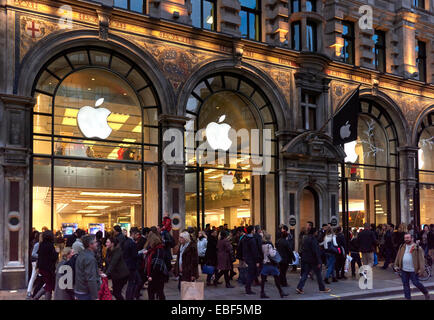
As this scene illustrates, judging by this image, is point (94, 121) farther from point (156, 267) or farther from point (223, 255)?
point (156, 267)

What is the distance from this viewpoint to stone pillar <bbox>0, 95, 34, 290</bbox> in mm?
15086

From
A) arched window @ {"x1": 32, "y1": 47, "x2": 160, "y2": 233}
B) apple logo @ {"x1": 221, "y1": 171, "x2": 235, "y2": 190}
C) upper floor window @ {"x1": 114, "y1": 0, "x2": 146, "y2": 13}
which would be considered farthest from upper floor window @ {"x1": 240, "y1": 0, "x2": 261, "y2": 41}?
apple logo @ {"x1": 221, "y1": 171, "x2": 235, "y2": 190}

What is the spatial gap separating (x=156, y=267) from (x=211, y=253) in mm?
4833

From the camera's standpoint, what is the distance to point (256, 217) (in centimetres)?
2128

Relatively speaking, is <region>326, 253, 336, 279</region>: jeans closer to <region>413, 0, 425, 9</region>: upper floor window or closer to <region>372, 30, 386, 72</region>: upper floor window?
<region>372, 30, 386, 72</region>: upper floor window

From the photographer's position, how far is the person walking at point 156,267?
10609 mm

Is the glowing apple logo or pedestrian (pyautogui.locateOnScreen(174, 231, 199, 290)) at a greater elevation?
the glowing apple logo

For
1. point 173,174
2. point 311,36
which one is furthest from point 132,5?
point 311,36

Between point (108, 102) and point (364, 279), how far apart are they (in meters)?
10.4

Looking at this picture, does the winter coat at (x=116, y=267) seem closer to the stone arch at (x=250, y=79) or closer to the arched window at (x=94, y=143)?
A: the arched window at (x=94, y=143)

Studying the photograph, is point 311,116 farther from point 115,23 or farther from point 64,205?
point 64,205

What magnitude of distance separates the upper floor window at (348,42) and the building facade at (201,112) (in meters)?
0.07

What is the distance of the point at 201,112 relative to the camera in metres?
19.9

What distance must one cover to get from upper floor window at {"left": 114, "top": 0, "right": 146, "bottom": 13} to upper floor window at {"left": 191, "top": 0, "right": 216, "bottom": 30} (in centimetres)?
208
